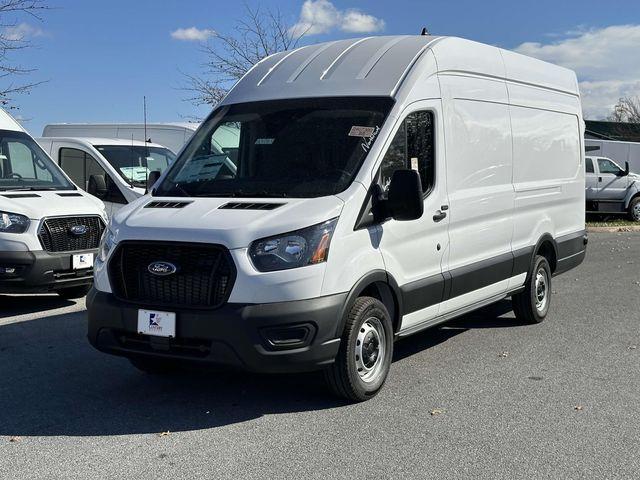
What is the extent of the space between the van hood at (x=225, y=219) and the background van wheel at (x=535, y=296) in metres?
3.55

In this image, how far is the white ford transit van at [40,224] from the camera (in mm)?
8180

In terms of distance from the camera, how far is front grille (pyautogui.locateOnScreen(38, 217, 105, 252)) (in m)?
8.37

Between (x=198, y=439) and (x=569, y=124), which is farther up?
(x=569, y=124)

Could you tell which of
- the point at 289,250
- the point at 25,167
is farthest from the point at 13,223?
the point at 289,250

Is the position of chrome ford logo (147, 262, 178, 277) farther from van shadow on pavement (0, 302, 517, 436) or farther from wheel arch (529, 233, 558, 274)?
wheel arch (529, 233, 558, 274)

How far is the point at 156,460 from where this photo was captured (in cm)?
432

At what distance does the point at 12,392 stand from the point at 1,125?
16.0 ft

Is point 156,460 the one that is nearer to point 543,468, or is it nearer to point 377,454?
point 377,454

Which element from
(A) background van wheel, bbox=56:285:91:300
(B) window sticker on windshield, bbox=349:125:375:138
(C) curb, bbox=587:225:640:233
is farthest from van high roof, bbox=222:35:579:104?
(C) curb, bbox=587:225:640:233

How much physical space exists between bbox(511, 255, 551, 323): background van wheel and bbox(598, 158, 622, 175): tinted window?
1487cm

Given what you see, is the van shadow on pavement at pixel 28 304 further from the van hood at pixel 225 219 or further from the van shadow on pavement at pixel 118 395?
the van hood at pixel 225 219

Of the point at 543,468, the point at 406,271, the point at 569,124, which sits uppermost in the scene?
the point at 569,124

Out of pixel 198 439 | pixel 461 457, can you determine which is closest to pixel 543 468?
pixel 461 457

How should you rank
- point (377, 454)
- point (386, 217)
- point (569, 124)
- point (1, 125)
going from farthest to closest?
point (1, 125) < point (569, 124) < point (386, 217) < point (377, 454)
